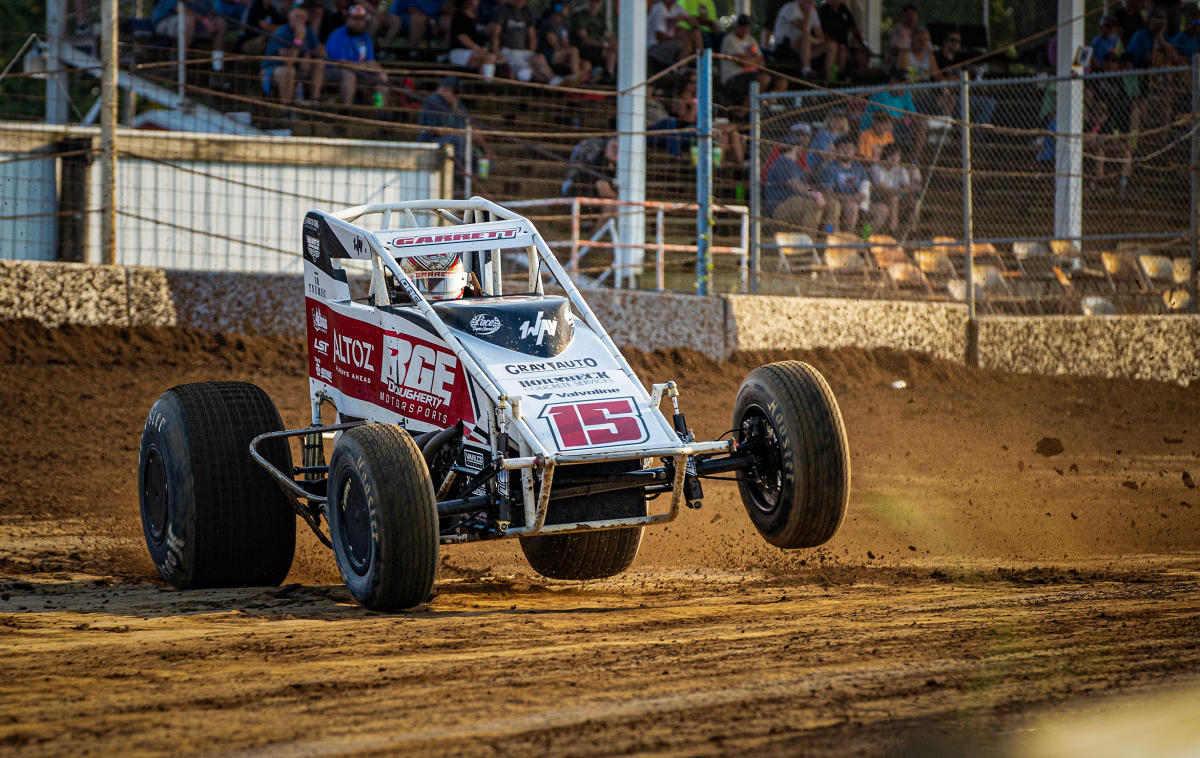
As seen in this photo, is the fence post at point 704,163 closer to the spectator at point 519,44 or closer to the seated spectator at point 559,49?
the spectator at point 519,44

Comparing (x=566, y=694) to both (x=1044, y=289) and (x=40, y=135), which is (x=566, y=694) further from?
(x=1044, y=289)

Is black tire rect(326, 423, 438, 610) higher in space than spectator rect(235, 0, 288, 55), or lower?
lower

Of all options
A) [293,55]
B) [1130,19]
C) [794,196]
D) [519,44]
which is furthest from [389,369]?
[1130,19]

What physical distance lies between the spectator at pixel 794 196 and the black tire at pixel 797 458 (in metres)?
6.97

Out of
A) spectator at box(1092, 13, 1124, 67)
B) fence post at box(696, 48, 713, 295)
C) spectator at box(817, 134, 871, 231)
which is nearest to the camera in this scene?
fence post at box(696, 48, 713, 295)

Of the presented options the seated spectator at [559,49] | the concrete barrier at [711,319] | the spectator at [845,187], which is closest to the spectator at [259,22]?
the seated spectator at [559,49]

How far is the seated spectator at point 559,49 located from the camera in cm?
1823

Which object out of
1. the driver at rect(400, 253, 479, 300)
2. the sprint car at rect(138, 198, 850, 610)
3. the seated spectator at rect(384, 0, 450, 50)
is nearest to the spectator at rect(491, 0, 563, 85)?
the seated spectator at rect(384, 0, 450, 50)

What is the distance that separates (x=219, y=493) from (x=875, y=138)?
29.8 feet

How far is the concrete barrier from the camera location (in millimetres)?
11445

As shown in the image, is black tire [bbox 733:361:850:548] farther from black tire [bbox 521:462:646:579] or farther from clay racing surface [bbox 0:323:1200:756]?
black tire [bbox 521:462:646:579]

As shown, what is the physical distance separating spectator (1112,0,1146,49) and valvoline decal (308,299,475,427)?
15.7 m

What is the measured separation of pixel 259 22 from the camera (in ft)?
57.6

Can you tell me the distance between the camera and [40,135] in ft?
40.8
